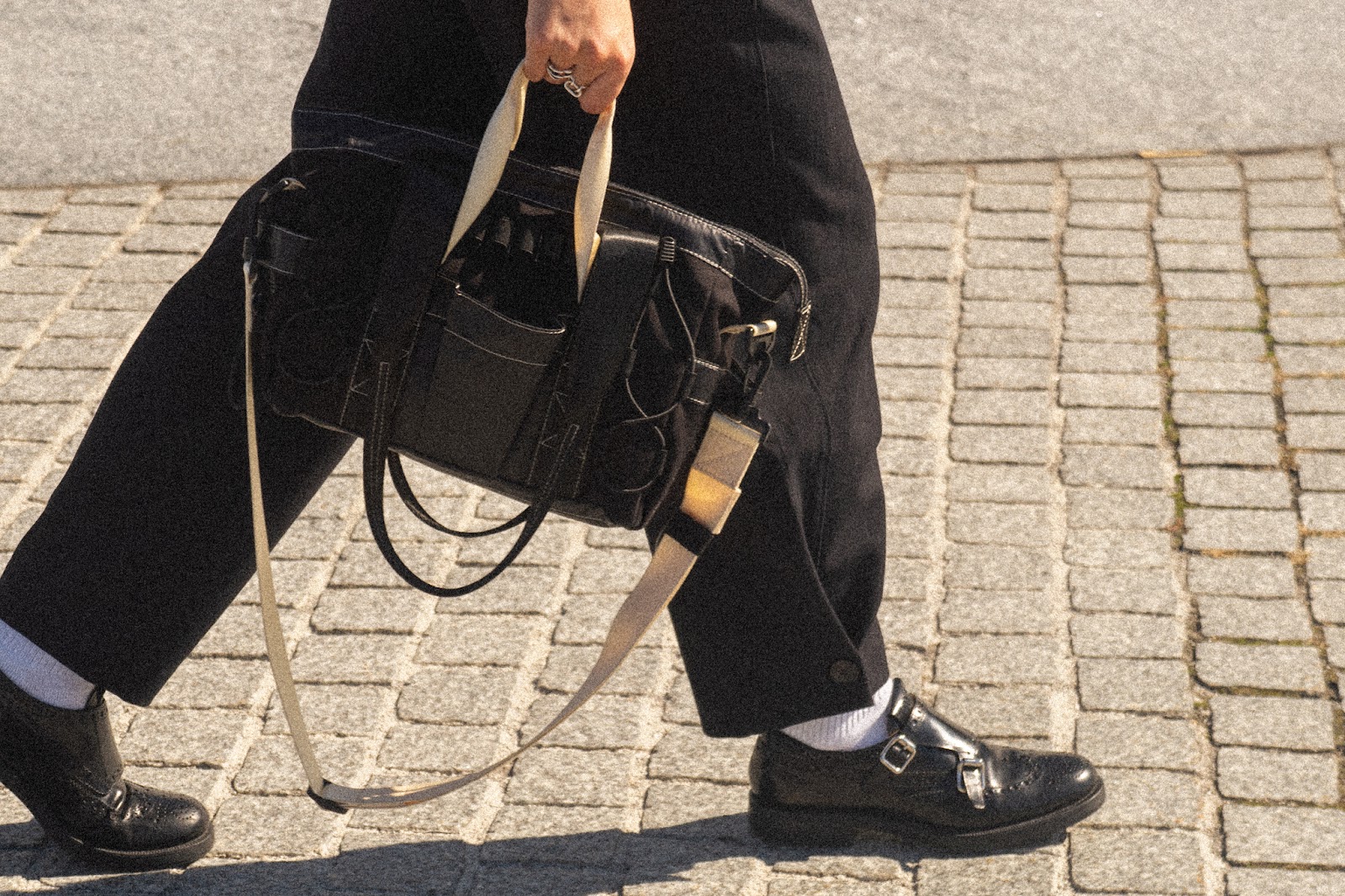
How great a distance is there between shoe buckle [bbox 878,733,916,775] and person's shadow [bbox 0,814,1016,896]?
0.14 metres

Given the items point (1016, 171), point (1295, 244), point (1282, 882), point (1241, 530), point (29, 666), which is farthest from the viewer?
point (1016, 171)

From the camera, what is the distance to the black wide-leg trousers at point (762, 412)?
2070 mm

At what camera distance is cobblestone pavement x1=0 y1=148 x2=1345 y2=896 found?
8.40 ft

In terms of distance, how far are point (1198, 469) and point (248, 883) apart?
206 cm

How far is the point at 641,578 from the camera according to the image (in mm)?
2227

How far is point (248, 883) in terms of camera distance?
2.51m

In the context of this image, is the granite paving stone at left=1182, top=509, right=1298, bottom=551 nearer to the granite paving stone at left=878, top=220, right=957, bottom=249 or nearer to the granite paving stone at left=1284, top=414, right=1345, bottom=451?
the granite paving stone at left=1284, top=414, right=1345, bottom=451

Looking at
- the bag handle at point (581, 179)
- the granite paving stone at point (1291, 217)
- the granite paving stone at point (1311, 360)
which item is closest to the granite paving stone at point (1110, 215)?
the granite paving stone at point (1291, 217)

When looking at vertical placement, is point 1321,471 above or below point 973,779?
below

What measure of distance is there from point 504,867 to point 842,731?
0.53 m

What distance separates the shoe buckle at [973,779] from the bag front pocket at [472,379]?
0.93 meters


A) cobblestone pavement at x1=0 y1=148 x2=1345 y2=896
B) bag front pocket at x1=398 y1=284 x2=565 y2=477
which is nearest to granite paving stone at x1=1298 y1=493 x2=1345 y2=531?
cobblestone pavement at x1=0 y1=148 x2=1345 y2=896

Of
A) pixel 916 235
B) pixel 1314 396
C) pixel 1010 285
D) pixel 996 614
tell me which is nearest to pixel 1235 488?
pixel 1314 396

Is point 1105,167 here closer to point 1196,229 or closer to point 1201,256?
point 1196,229
